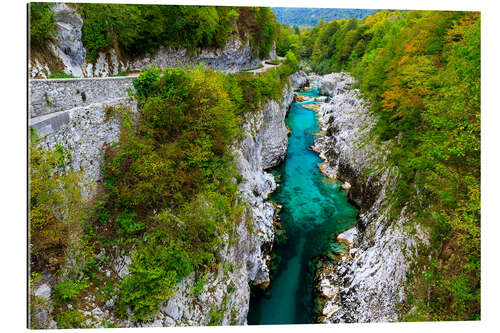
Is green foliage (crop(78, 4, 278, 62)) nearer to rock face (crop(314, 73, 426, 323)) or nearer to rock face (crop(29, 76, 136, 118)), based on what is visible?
A: rock face (crop(29, 76, 136, 118))

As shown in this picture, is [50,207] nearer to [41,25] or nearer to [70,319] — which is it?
[70,319]

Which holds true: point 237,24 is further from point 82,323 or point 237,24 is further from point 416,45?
point 82,323

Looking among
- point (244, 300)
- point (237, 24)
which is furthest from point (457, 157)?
point (237, 24)

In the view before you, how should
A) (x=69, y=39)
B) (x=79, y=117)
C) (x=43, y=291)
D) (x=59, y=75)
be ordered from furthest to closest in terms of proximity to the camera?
(x=69, y=39) → (x=59, y=75) → (x=79, y=117) → (x=43, y=291)

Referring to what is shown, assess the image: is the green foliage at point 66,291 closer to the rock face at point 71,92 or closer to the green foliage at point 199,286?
the green foliage at point 199,286

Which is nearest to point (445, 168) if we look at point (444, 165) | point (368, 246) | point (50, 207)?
point (444, 165)

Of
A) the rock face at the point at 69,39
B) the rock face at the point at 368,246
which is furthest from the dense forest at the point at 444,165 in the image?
the rock face at the point at 69,39
